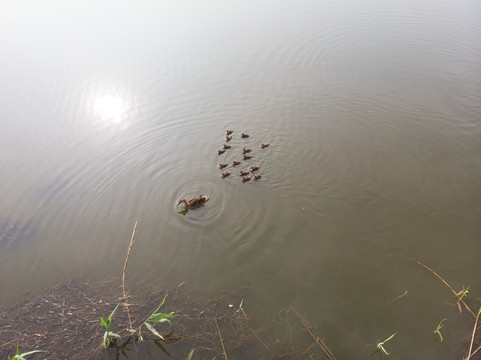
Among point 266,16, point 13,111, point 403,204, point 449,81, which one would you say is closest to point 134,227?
point 403,204

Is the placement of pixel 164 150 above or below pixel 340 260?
above

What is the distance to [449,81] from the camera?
8.74 metres

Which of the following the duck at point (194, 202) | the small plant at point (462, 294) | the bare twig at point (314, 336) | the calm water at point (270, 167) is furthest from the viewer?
the duck at point (194, 202)

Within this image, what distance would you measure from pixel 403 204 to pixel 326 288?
2237mm

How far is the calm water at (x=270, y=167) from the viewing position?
475 cm

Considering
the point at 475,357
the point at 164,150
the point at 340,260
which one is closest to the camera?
the point at 475,357

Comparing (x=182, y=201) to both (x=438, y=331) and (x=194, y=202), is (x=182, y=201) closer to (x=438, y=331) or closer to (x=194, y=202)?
(x=194, y=202)

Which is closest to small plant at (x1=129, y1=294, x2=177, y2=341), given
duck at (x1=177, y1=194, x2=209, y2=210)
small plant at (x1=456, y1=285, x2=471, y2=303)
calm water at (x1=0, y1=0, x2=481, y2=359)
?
calm water at (x1=0, y1=0, x2=481, y2=359)

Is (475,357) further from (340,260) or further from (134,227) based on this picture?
(134,227)

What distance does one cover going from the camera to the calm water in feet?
15.6

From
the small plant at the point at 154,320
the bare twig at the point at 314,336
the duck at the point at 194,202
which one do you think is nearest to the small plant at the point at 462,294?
the bare twig at the point at 314,336

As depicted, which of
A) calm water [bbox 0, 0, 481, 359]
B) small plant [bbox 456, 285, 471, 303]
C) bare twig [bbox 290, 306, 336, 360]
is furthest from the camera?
calm water [bbox 0, 0, 481, 359]

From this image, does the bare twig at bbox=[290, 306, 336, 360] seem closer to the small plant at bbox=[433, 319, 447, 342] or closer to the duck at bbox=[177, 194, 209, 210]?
the small plant at bbox=[433, 319, 447, 342]

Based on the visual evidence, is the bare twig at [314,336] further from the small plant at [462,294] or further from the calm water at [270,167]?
Result: the small plant at [462,294]
